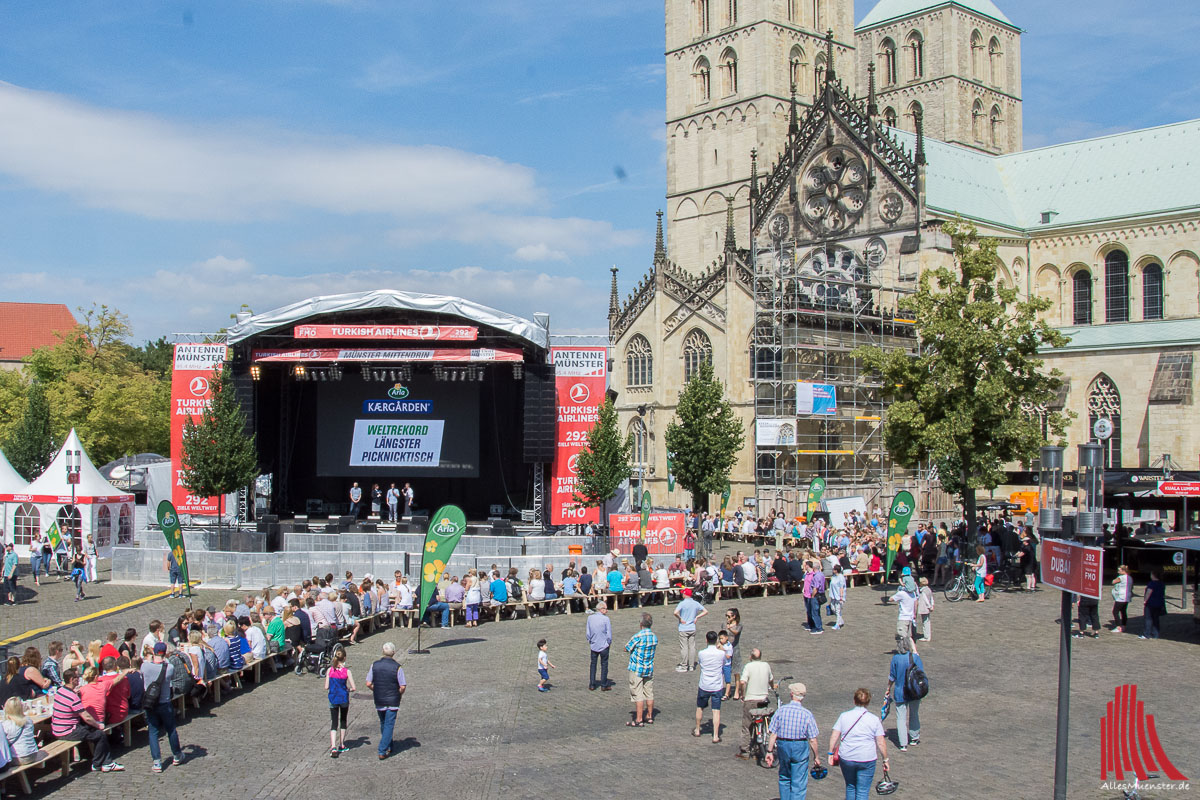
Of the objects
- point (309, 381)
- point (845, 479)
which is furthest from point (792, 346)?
point (309, 381)

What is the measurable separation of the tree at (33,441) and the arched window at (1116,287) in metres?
45.0

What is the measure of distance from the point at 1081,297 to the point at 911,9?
28.7 metres

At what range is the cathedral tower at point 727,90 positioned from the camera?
61.3 meters

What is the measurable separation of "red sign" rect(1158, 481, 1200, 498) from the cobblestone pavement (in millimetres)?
7348

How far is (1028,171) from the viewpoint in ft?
179

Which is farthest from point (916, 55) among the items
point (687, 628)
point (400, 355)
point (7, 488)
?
point (687, 628)

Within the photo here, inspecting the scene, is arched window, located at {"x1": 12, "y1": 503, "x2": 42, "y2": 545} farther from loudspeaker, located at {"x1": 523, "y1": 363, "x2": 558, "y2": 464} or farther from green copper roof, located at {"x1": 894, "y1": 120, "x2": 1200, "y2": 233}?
green copper roof, located at {"x1": 894, "y1": 120, "x2": 1200, "y2": 233}

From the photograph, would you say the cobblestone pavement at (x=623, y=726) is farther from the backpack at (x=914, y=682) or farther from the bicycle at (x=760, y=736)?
the backpack at (x=914, y=682)

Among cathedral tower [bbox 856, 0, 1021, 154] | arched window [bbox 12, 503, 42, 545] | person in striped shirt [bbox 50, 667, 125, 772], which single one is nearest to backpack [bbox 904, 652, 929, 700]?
person in striped shirt [bbox 50, 667, 125, 772]

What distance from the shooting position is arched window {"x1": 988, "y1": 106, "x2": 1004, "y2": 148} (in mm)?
69062

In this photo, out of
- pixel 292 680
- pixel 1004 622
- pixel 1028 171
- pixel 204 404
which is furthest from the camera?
pixel 1028 171

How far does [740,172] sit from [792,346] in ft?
76.5

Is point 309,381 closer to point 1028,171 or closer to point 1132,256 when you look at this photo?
point 1132,256

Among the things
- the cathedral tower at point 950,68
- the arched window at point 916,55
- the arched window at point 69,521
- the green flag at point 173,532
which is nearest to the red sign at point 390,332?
the arched window at point 69,521
